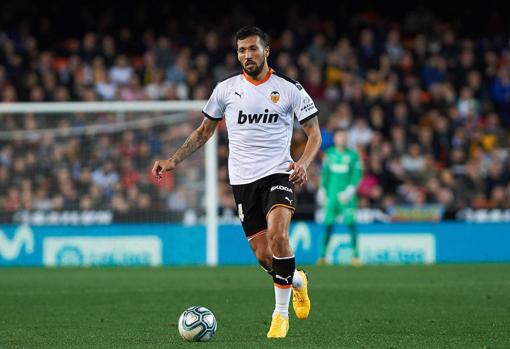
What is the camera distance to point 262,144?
27.5ft

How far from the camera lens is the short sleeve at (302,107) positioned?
8.33 meters

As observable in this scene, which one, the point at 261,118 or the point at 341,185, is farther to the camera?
the point at 341,185

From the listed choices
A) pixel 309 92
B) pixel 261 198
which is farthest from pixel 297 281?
pixel 309 92

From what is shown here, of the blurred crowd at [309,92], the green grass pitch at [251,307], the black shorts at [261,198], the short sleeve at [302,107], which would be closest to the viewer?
the green grass pitch at [251,307]

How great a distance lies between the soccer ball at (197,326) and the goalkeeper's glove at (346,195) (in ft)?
32.7

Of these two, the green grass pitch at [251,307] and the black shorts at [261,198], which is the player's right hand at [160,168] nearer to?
→ the black shorts at [261,198]

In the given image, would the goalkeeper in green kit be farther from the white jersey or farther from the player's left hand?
the player's left hand

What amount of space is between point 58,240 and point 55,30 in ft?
22.9

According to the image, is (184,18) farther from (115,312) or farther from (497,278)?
(115,312)

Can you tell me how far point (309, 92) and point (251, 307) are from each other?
473 inches

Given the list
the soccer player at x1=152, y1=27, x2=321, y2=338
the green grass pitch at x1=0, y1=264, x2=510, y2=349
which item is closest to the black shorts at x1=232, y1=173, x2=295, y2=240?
the soccer player at x1=152, y1=27, x2=321, y2=338

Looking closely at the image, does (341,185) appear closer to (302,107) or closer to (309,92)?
(309,92)

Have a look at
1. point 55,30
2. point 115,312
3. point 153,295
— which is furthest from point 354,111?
point 115,312

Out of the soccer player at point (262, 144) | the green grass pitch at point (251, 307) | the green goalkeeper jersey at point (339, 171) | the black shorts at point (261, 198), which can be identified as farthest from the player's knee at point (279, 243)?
Result: the green goalkeeper jersey at point (339, 171)
